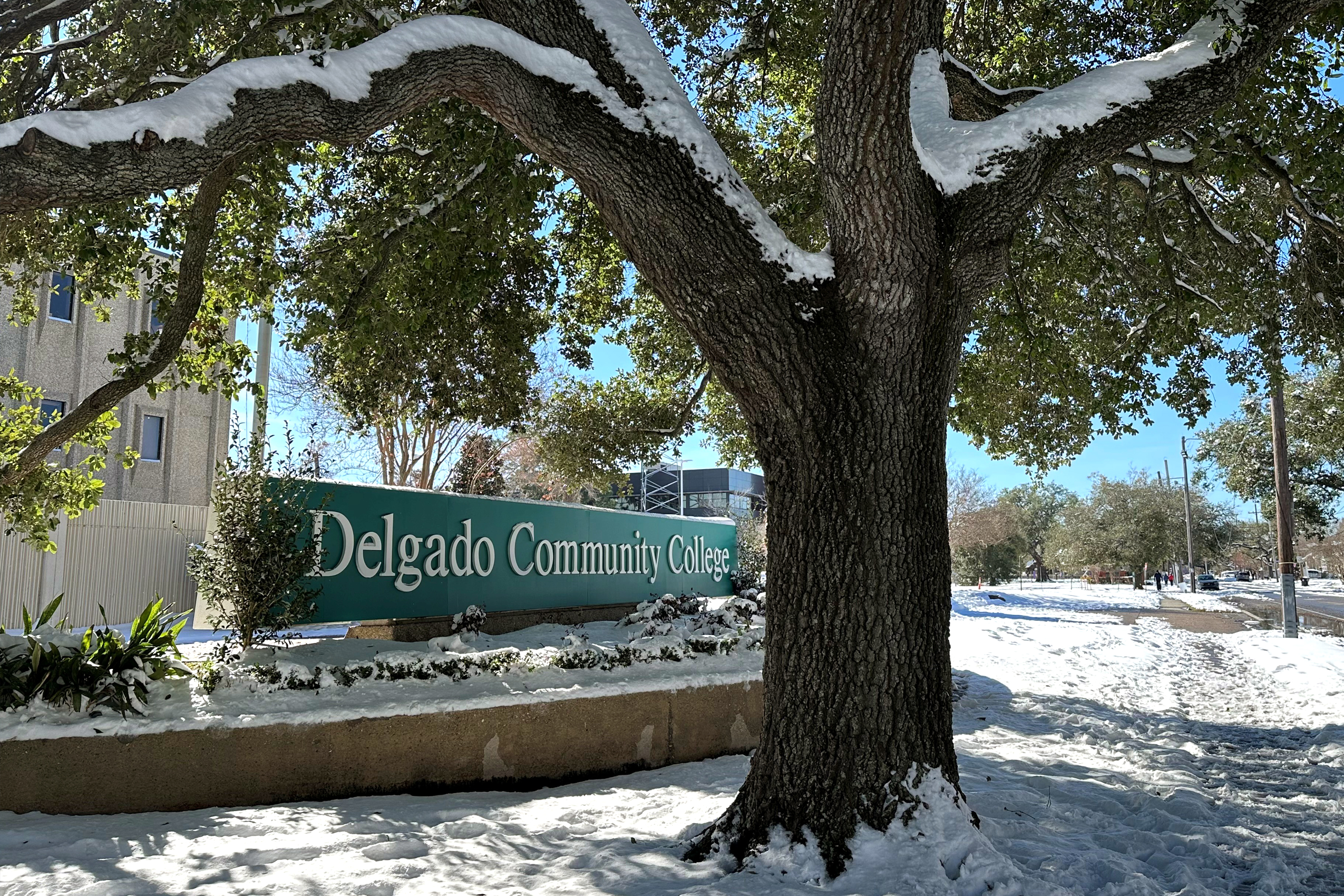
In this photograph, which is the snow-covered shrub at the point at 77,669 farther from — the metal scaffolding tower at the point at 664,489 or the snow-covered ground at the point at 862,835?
the metal scaffolding tower at the point at 664,489

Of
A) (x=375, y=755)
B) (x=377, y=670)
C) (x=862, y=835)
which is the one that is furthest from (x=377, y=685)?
(x=862, y=835)

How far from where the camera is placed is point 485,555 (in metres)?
8.72

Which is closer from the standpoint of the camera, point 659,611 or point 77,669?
point 77,669

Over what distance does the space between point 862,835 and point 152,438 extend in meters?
26.1

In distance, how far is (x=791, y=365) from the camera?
14.1 ft

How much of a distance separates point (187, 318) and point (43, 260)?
14.3 feet

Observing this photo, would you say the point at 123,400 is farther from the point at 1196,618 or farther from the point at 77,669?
the point at 1196,618

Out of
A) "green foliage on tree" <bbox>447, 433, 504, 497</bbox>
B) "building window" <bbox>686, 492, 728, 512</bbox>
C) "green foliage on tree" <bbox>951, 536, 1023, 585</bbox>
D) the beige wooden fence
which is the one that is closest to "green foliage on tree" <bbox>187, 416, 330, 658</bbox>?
the beige wooden fence

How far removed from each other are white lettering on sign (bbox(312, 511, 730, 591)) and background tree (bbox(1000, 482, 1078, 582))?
55646mm

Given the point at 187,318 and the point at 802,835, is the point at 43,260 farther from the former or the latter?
the point at 802,835

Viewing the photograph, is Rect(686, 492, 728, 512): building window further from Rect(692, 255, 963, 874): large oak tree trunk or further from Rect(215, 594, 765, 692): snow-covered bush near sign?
Rect(692, 255, 963, 874): large oak tree trunk

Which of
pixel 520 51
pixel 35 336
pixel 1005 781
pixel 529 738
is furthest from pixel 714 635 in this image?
pixel 35 336

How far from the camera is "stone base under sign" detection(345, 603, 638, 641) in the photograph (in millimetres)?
7914

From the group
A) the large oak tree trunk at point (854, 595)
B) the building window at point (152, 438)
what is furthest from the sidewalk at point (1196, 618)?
the building window at point (152, 438)
